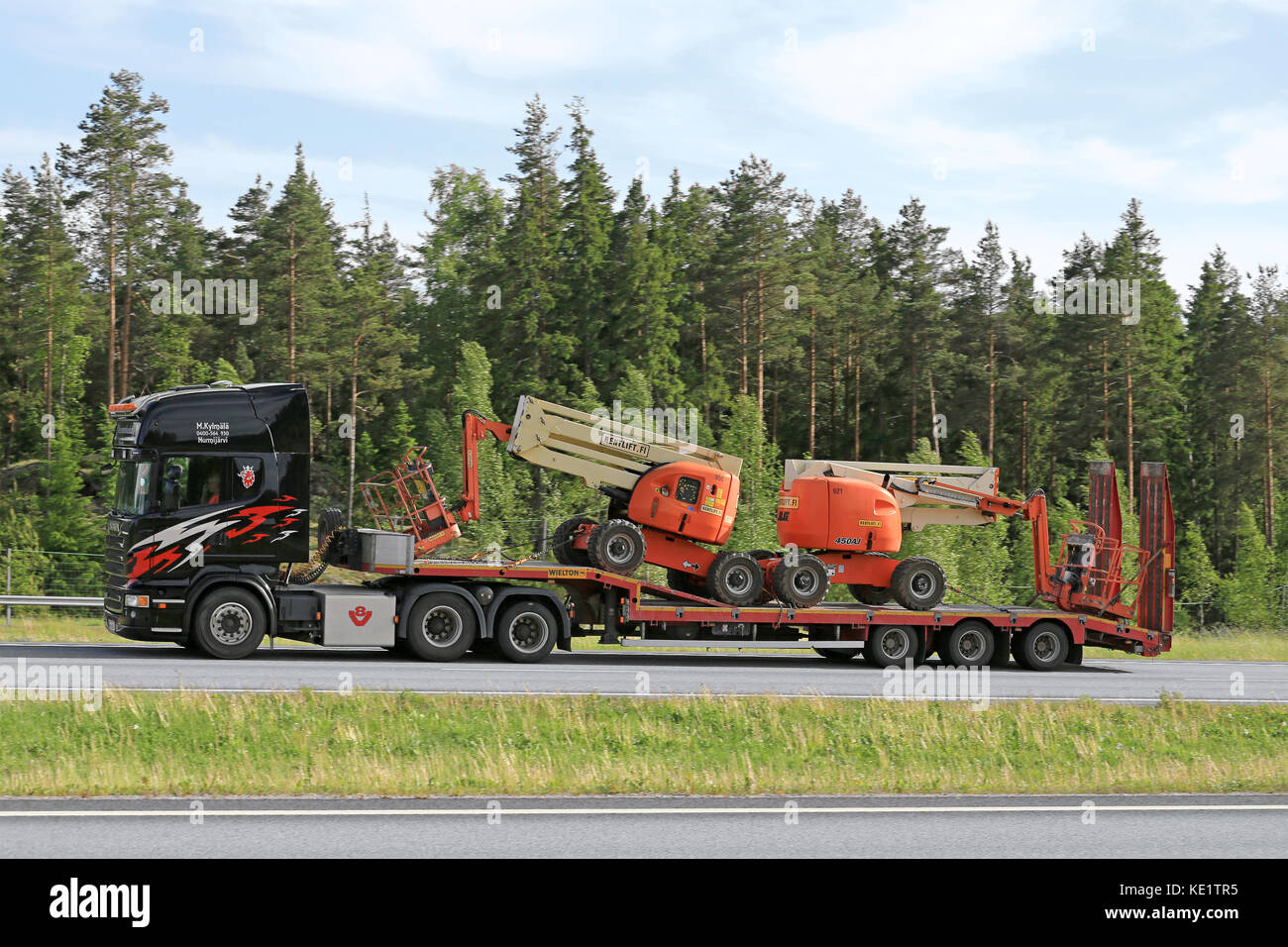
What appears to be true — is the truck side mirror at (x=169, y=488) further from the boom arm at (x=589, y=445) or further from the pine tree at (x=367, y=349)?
the pine tree at (x=367, y=349)

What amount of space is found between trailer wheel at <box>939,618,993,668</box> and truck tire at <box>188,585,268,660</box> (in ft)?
37.0

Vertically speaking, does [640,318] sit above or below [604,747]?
above

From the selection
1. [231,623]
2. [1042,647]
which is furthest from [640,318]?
[231,623]

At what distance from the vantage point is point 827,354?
76625 mm

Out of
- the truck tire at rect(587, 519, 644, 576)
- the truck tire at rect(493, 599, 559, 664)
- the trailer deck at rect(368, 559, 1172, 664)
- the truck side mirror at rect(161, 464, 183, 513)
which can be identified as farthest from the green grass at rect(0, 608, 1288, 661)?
the truck side mirror at rect(161, 464, 183, 513)

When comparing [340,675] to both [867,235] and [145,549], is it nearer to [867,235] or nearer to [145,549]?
[145,549]

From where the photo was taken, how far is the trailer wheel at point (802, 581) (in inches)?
848

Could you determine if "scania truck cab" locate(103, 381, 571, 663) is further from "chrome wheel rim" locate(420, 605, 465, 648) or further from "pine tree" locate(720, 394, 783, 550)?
"pine tree" locate(720, 394, 783, 550)

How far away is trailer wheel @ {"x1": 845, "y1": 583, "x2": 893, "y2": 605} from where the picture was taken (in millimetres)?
22609

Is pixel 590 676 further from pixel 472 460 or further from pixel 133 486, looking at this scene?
pixel 133 486

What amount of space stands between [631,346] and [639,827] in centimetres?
5669

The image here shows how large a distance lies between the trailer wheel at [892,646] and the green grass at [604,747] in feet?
19.0

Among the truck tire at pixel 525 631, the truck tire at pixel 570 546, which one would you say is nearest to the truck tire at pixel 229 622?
the truck tire at pixel 525 631

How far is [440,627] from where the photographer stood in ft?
65.9
